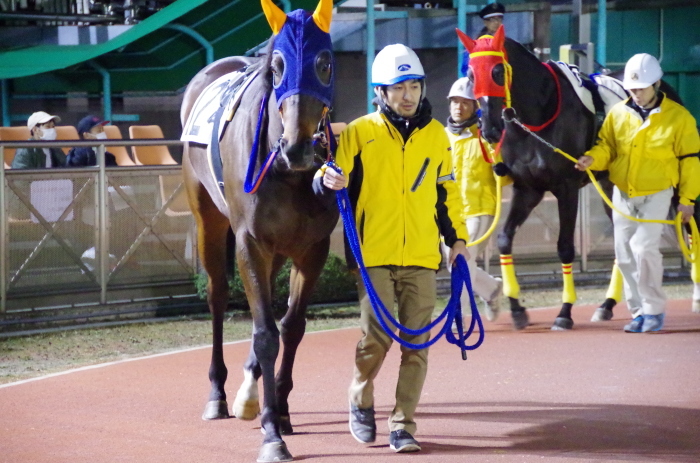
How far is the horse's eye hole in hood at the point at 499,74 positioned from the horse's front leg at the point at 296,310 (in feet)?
10.8

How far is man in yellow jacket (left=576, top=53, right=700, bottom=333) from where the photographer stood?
806 centimetres

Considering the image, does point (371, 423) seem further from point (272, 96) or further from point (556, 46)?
point (556, 46)

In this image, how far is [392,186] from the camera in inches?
197

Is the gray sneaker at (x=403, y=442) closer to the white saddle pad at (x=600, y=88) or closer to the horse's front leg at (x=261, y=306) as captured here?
the horse's front leg at (x=261, y=306)

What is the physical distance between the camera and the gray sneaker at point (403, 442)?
189 inches

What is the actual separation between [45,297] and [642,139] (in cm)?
548

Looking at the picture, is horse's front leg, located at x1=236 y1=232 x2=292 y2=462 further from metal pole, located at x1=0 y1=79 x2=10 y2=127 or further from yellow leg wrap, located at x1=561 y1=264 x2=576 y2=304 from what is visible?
metal pole, located at x1=0 y1=79 x2=10 y2=127

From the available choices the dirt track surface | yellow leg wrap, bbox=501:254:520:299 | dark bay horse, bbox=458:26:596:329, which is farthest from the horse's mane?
the dirt track surface

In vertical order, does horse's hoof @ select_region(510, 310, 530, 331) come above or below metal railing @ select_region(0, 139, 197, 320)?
below

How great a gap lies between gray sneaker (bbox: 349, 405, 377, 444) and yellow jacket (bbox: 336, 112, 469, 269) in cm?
75

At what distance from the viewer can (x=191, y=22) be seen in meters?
12.9

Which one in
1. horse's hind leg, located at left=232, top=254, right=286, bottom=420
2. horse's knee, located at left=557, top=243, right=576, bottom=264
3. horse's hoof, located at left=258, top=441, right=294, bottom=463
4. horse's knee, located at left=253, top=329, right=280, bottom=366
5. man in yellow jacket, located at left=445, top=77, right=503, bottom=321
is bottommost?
horse's hoof, located at left=258, top=441, right=294, bottom=463

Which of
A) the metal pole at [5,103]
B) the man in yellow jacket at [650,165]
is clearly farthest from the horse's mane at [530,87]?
the metal pole at [5,103]

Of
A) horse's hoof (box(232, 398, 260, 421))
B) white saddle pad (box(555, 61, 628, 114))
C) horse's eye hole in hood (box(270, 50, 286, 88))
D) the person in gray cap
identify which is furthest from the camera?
the person in gray cap
